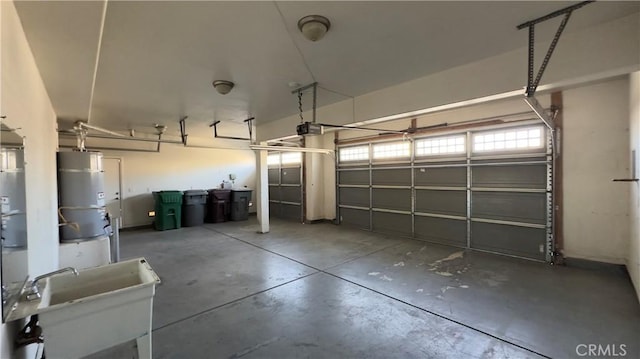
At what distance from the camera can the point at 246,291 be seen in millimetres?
3262

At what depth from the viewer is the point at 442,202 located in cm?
543

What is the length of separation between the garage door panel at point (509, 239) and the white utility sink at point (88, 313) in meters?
5.13

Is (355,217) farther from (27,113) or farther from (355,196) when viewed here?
(27,113)

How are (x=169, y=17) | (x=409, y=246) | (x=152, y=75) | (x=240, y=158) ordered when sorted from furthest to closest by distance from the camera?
(x=240, y=158) → (x=409, y=246) → (x=152, y=75) → (x=169, y=17)

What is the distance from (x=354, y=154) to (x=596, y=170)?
450 centimetres

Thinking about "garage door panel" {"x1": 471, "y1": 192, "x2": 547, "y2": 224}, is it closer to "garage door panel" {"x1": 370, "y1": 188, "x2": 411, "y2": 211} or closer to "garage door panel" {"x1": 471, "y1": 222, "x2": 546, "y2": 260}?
"garage door panel" {"x1": 471, "y1": 222, "x2": 546, "y2": 260}

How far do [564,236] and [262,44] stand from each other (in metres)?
4.97

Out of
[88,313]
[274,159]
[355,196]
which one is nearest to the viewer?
[88,313]

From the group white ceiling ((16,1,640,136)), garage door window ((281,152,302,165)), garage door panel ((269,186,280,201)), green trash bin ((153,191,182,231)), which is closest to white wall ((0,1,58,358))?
white ceiling ((16,1,640,136))

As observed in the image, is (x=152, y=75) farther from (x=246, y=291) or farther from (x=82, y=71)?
(x=246, y=291)

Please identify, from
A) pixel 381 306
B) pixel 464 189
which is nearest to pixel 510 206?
pixel 464 189

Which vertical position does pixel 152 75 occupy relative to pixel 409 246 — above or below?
above

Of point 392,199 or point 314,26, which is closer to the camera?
point 314,26

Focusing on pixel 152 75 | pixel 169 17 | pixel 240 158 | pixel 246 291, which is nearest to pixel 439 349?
pixel 246 291
